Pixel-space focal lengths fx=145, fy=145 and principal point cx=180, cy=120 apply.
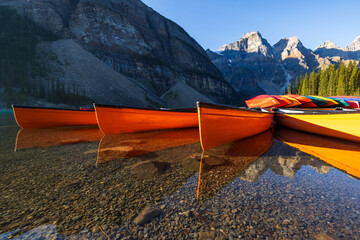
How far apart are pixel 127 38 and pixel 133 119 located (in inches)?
3034

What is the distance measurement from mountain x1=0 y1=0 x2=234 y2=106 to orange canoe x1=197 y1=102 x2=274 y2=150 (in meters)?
45.6

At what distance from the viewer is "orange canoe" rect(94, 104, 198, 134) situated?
23.6 feet

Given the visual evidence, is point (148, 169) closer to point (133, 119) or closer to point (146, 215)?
point (146, 215)

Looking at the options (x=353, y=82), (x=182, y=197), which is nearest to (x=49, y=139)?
(x=182, y=197)

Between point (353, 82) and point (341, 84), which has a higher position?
point (353, 82)

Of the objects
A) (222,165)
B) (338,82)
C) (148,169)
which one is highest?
(338,82)

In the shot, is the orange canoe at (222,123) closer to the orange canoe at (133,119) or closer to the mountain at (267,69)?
the orange canoe at (133,119)

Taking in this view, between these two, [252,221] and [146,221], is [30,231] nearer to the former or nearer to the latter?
[146,221]

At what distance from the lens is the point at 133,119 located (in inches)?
298

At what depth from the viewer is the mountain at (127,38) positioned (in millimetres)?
60666

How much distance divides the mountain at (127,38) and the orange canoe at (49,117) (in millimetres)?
36145

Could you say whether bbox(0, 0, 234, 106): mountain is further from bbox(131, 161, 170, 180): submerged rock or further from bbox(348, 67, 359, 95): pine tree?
bbox(348, 67, 359, 95): pine tree

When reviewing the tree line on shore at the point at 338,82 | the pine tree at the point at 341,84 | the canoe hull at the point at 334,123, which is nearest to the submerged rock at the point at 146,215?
the canoe hull at the point at 334,123

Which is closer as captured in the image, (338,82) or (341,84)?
(341,84)
